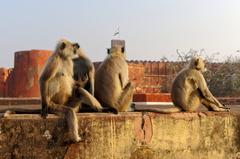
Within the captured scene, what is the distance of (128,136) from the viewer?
4.64 metres

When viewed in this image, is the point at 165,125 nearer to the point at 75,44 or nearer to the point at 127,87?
the point at 127,87

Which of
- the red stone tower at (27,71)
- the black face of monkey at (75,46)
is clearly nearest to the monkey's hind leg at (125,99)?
the black face of monkey at (75,46)

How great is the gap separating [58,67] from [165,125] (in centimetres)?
128

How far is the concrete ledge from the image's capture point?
4199 mm

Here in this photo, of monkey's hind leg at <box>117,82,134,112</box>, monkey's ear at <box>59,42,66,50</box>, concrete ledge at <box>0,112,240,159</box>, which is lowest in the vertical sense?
concrete ledge at <box>0,112,240,159</box>

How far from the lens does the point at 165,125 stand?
4.91m

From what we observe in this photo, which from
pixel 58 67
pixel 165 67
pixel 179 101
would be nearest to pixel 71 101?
pixel 58 67

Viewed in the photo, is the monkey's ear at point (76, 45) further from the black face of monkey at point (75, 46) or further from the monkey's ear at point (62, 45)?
the monkey's ear at point (62, 45)

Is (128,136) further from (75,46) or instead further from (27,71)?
(27,71)

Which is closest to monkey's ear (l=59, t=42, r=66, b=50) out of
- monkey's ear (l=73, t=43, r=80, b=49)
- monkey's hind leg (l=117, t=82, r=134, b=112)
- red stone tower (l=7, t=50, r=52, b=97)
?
monkey's ear (l=73, t=43, r=80, b=49)

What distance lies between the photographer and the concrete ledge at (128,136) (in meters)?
4.20

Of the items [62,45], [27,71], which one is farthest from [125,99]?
[27,71]

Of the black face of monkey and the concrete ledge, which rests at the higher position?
the black face of monkey

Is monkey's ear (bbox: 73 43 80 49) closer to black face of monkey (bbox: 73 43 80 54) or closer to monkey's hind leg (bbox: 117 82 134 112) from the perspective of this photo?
black face of monkey (bbox: 73 43 80 54)
